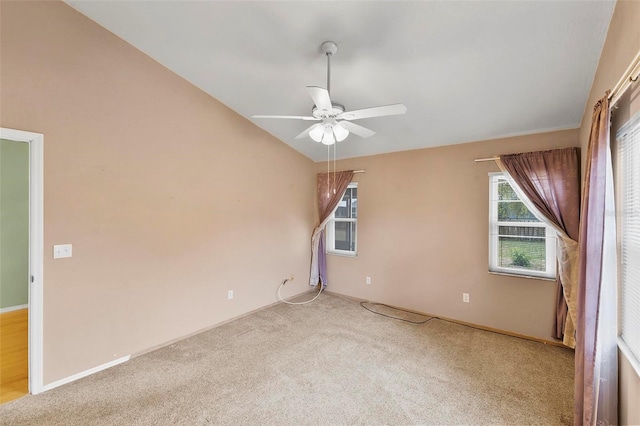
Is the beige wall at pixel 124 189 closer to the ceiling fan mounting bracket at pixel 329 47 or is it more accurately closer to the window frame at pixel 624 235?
the ceiling fan mounting bracket at pixel 329 47

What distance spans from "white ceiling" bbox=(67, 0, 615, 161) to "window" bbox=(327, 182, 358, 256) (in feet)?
5.31

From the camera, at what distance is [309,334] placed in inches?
123

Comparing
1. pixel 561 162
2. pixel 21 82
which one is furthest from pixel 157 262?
pixel 561 162

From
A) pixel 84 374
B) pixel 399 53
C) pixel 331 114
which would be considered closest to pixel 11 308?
pixel 84 374

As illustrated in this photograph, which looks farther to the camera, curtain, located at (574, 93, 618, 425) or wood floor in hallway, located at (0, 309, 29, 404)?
wood floor in hallway, located at (0, 309, 29, 404)

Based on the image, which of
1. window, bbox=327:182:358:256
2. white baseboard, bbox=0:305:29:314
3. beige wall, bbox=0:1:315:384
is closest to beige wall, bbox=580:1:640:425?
window, bbox=327:182:358:256

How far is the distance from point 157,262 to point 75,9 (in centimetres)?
238

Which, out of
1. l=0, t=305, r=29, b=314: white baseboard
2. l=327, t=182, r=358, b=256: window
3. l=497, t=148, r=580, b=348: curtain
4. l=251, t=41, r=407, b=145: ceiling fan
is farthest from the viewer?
l=327, t=182, r=358, b=256: window

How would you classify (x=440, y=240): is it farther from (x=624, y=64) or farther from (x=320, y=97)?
(x=320, y=97)

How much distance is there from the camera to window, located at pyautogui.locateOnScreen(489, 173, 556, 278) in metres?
2.98

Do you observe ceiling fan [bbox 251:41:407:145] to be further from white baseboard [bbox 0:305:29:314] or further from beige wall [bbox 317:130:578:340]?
white baseboard [bbox 0:305:29:314]

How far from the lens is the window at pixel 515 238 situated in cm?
298

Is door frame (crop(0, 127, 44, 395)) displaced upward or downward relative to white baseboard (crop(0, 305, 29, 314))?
upward

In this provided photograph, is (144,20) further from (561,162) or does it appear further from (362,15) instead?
(561,162)
